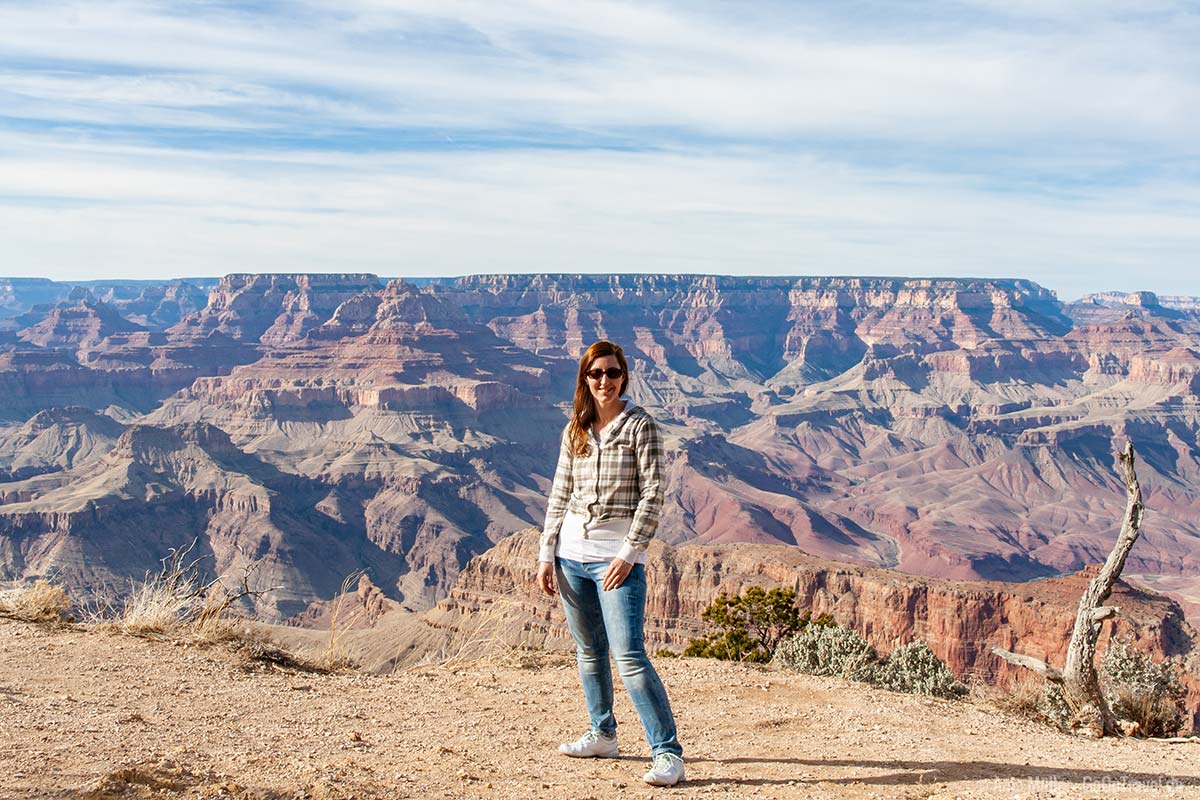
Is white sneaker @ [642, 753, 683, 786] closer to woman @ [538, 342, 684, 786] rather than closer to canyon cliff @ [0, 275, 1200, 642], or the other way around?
woman @ [538, 342, 684, 786]

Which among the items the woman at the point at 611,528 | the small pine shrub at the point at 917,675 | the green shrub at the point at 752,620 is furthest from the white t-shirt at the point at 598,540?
the green shrub at the point at 752,620

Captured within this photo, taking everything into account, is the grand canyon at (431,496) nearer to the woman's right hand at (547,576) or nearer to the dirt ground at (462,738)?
the dirt ground at (462,738)

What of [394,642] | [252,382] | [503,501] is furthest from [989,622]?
[252,382]

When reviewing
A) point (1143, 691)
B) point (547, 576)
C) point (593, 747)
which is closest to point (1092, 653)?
point (1143, 691)

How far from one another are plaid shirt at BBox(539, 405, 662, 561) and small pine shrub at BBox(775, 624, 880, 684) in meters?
7.56

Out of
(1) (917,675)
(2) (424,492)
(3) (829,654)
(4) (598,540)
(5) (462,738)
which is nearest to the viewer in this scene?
(4) (598,540)

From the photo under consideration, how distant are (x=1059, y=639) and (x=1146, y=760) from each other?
4325 cm

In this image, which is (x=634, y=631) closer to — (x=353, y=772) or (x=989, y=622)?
(x=353, y=772)

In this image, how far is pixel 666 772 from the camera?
7.58m

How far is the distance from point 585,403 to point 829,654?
9433 mm

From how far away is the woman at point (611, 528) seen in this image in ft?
24.9

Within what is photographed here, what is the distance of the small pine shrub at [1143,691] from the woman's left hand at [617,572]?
24.5 ft

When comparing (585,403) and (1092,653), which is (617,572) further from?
(1092,653)

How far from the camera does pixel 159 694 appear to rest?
991 cm
